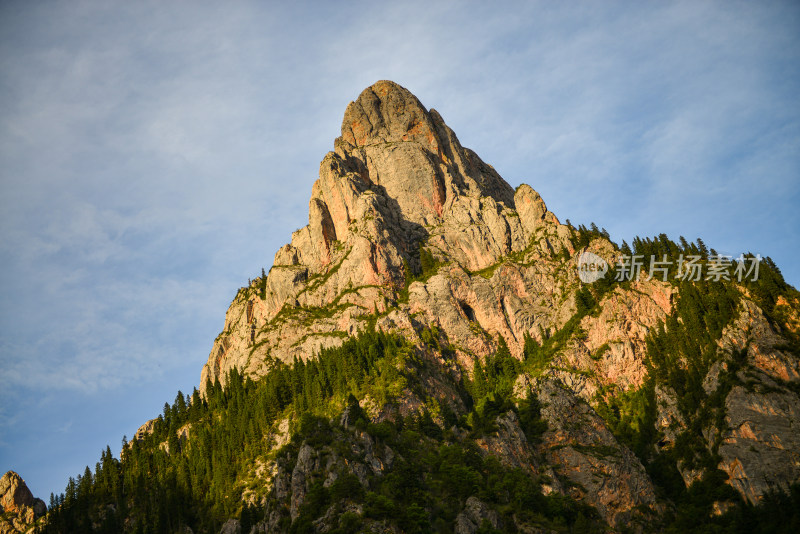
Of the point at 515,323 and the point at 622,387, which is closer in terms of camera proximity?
the point at 622,387

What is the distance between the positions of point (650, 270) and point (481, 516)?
86.0 m

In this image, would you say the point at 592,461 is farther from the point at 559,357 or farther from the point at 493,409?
the point at 559,357

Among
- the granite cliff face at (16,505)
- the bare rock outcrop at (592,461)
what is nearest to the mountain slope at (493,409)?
the bare rock outcrop at (592,461)

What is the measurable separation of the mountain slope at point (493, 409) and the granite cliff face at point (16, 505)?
111ft

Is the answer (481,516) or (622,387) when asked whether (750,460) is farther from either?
(481,516)

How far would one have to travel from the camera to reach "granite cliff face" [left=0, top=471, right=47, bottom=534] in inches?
6988

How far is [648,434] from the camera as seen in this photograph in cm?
13625

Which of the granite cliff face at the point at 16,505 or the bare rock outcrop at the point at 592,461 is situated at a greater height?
the granite cliff face at the point at 16,505

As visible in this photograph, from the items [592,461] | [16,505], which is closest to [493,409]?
[592,461]

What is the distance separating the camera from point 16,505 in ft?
616

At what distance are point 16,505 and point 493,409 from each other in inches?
5581

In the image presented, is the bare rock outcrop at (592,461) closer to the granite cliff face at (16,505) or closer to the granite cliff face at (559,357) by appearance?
A: the granite cliff face at (559,357)

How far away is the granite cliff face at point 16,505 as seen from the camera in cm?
17750

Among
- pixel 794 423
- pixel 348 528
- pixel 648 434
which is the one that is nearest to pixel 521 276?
pixel 648 434
